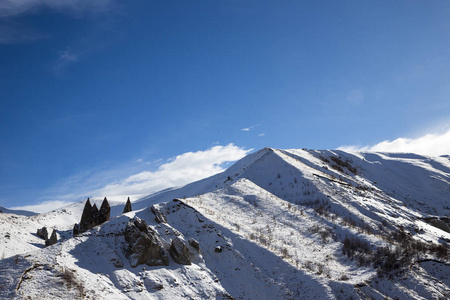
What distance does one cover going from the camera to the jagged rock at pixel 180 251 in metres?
21.0

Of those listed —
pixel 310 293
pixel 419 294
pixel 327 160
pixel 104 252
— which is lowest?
pixel 419 294

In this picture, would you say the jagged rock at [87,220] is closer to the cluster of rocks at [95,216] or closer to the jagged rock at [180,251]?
the cluster of rocks at [95,216]

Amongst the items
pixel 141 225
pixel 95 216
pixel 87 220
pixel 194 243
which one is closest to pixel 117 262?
pixel 141 225

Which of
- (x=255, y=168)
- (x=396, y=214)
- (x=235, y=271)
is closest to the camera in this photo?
(x=235, y=271)

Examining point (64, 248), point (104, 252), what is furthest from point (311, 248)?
point (64, 248)

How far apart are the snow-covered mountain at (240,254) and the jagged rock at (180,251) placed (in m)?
0.08

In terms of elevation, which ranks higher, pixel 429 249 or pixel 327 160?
pixel 327 160

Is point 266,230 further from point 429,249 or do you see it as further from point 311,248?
point 429,249

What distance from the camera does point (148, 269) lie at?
63.5 ft

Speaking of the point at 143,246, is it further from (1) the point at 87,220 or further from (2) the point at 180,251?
(1) the point at 87,220

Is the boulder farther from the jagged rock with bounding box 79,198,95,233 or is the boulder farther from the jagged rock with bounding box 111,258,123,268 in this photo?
the jagged rock with bounding box 111,258,123,268

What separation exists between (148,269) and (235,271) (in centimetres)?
679

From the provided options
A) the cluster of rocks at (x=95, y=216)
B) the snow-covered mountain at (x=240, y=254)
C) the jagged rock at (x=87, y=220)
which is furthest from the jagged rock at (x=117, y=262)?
the jagged rock at (x=87, y=220)

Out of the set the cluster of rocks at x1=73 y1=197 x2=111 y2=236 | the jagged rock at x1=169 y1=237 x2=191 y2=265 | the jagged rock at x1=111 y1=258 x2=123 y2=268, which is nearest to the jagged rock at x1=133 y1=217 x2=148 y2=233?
the jagged rock at x1=169 y1=237 x2=191 y2=265
